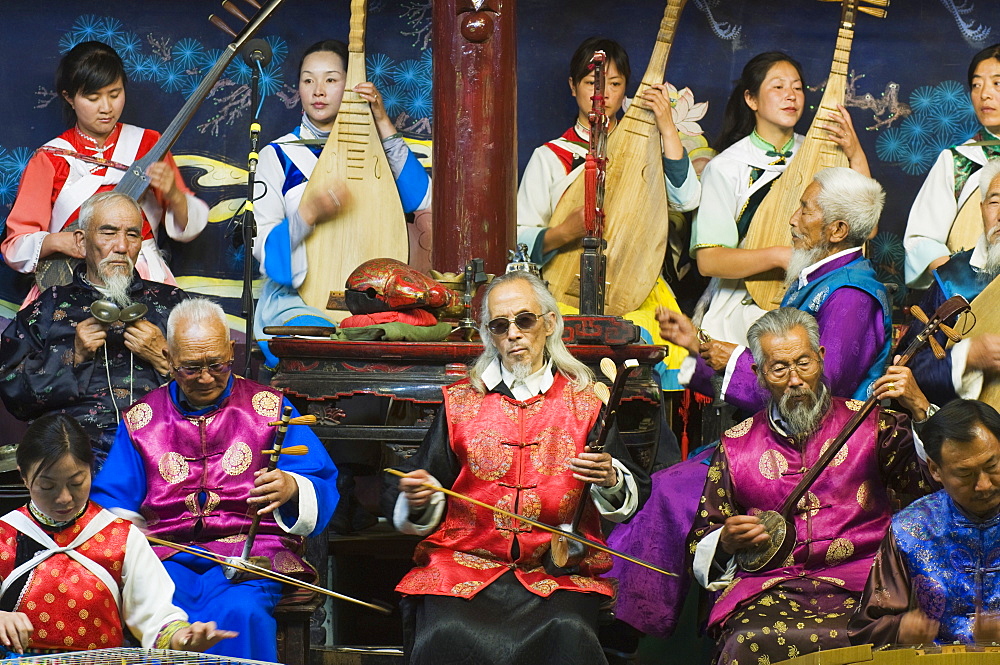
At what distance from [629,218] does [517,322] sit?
A: 2.51 m

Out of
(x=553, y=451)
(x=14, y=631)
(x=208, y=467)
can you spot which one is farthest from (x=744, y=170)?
(x=14, y=631)

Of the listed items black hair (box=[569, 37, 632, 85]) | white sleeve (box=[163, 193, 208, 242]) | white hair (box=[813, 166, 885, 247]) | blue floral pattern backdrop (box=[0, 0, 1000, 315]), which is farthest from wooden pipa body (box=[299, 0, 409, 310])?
white hair (box=[813, 166, 885, 247])

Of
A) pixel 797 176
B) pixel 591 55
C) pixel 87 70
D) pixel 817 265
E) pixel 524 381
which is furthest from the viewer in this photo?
pixel 591 55

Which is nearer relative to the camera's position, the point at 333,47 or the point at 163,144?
the point at 163,144

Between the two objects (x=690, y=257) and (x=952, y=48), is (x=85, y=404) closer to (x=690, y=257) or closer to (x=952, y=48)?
(x=690, y=257)

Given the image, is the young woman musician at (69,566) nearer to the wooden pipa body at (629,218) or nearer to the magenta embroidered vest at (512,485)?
the magenta embroidered vest at (512,485)

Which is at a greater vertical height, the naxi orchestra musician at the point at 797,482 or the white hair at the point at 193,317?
the white hair at the point at 193,317

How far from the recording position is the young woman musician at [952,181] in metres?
6.41

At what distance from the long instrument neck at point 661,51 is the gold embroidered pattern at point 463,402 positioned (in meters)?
2.79

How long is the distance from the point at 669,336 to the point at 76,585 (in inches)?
87.9

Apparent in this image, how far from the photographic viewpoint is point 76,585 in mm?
3521

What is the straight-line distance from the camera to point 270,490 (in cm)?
393

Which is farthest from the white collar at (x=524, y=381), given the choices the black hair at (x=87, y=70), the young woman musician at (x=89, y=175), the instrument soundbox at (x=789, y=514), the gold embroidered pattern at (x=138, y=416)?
the black hair at (x=87, y=70)

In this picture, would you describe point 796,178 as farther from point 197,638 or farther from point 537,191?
point 197,638
